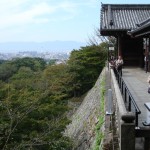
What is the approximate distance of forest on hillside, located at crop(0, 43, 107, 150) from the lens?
1338 centimetres

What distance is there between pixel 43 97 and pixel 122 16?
14.6 m

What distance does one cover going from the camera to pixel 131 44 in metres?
29.5

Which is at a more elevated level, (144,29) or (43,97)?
(144,29)

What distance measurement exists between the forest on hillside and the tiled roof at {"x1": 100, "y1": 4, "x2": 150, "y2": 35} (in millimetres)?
6885

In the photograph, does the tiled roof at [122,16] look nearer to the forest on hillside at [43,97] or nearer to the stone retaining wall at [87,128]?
the forest on hillside at [43,97]

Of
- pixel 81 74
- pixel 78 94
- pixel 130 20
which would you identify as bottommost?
pixel 78 94

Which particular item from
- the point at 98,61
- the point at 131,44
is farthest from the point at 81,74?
the point at 131,44

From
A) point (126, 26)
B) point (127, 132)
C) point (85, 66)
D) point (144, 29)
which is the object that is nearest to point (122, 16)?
point (126, 26)

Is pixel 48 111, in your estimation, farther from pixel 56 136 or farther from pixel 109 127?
pixel 109 127

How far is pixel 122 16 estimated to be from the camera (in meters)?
30.9

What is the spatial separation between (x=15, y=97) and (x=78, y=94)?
24.8 meters

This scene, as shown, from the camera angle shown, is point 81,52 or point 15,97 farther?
point 81,52

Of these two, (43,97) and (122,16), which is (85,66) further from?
(43,97)

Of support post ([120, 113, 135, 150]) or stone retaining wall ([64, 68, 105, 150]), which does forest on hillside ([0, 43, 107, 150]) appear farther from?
support post ([120, 113, 135, 150])
